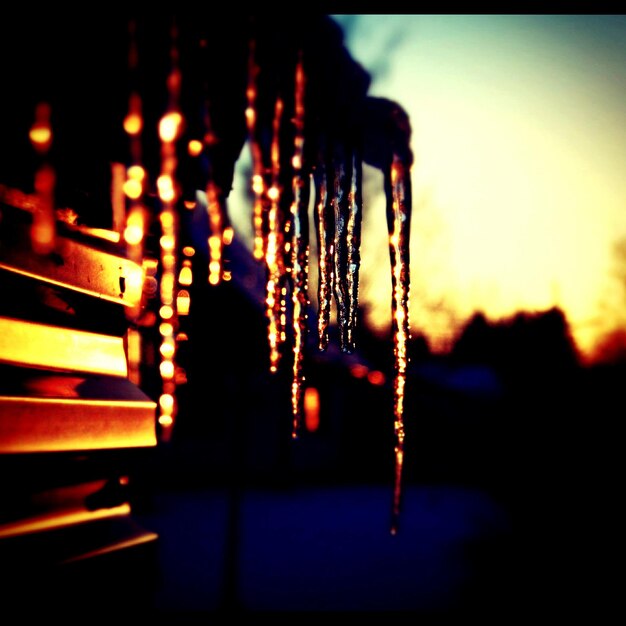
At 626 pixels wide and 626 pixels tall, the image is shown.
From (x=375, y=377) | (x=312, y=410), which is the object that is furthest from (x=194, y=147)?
(x=312, y=410)

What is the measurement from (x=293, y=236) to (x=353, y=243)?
0.36m

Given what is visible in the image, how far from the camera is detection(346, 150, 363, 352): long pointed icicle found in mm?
2141

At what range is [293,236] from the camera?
7.23ft

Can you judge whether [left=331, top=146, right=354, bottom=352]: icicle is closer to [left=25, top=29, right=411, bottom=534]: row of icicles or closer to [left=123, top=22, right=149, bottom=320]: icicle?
[left=25, top=29, right=411, bottom=534]: row of icicles

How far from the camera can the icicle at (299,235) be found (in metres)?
1.65

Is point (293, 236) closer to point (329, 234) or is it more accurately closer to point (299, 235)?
point (299, 235)

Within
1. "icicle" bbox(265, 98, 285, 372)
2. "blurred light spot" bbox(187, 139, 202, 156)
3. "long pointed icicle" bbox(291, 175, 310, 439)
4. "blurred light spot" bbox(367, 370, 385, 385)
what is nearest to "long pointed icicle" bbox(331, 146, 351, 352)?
"long pointed icicle" bbox(291, 175, 310, 439)

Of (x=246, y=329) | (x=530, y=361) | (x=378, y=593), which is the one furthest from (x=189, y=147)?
(x=530, y=361)

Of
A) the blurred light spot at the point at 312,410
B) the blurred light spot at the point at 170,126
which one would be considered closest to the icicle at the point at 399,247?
the blurred light spot at the point at 170,126

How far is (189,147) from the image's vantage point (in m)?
2.02

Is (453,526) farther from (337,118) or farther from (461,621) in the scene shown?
(337,118)

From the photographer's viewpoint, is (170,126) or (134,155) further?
(170,126)

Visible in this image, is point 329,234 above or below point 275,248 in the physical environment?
above

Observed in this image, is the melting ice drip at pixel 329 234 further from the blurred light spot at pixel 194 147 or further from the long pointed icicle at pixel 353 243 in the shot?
the blurred light spot at pixel 194 147
